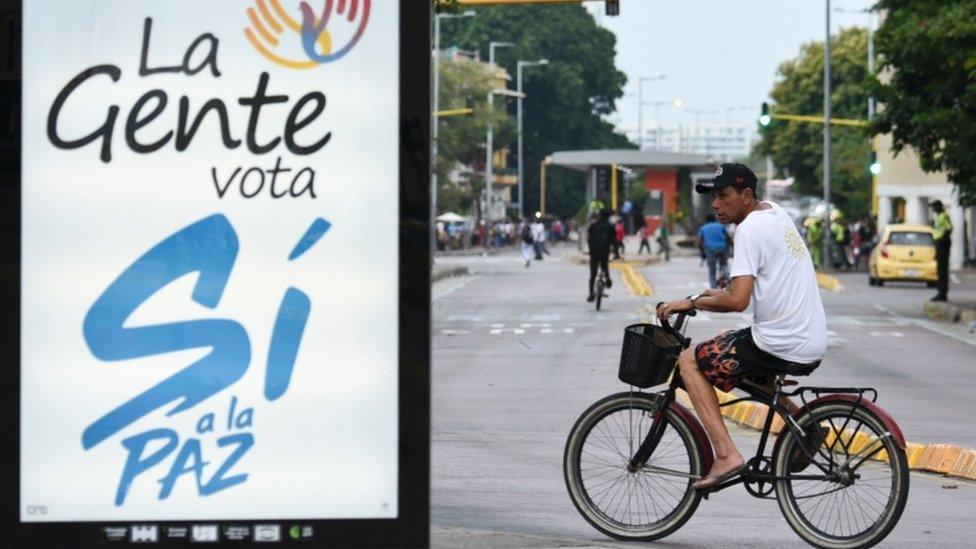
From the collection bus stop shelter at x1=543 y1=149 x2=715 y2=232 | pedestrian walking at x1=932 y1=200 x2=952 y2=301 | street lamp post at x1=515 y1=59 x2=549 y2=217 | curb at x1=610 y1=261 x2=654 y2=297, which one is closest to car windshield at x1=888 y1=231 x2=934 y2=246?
curb at x1=610 y1=261 x2=654 y2=297

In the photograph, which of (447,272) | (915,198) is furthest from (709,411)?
(915,198)

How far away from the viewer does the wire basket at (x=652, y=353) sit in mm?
8383

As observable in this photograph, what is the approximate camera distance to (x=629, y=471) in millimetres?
8641

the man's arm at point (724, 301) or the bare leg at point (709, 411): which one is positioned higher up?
the man's arm at point (724, 301)

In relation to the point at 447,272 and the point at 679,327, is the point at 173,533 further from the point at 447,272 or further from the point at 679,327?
the point at 447,272

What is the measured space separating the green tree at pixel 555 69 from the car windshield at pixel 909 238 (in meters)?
78.0

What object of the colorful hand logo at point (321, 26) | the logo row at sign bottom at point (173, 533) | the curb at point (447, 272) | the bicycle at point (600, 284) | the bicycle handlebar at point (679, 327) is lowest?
the curb at point (447, 272)

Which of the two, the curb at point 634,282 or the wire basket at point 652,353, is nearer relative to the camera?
the wire basket at point 652,353

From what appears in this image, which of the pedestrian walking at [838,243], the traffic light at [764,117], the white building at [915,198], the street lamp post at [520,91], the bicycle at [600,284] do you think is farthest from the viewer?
the street lamp post at [520,91]

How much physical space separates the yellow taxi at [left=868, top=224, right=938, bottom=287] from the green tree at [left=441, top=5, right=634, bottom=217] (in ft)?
256

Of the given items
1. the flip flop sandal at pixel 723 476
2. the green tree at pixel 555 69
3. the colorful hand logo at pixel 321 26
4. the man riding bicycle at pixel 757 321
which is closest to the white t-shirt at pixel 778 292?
the man riding bicycle at pixel 757 321

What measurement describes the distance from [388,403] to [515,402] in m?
11.0

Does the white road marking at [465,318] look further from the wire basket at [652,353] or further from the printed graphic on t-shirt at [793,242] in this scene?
the printed graphic on t-shirt at [793,242]

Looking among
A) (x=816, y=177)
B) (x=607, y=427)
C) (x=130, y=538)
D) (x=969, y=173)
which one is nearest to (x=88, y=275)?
(x=130, y=538)
